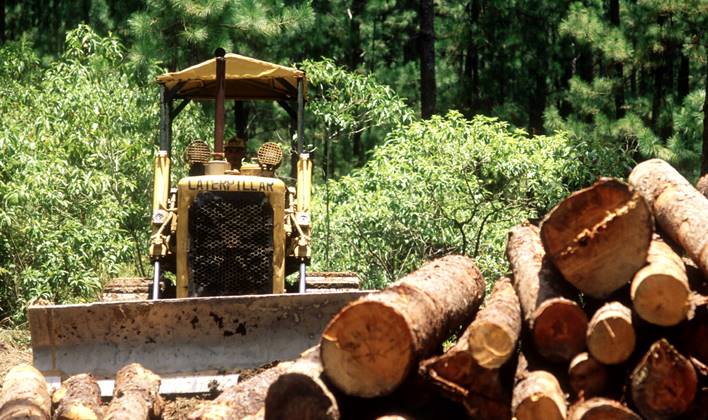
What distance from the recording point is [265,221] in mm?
10180

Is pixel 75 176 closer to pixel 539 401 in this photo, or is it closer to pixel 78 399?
pixel 78 399

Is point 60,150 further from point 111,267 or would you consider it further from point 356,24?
point 356,24

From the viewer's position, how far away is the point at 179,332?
9.14 metres

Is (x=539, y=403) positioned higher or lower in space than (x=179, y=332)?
higher

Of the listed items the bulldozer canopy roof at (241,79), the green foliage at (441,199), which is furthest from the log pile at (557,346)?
the green foliage at (441,199)

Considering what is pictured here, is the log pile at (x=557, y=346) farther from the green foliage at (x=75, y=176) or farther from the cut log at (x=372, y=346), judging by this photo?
the green foliage at (x=75, y=176)

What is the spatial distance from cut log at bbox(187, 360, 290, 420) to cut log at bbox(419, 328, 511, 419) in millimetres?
853

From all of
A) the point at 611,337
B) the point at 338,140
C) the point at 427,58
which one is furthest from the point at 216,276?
the point at 427,58

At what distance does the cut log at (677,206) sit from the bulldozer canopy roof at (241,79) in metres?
3.97

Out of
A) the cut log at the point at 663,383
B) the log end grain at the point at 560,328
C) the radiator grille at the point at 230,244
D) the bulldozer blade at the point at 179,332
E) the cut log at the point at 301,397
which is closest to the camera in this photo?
the cut log at the point at 663,383

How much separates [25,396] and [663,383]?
4063 millimetres

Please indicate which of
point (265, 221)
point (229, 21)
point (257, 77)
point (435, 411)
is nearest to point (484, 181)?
point (257, 77)

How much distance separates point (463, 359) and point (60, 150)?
9137 millimetres

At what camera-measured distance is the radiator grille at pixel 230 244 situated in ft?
33.2
